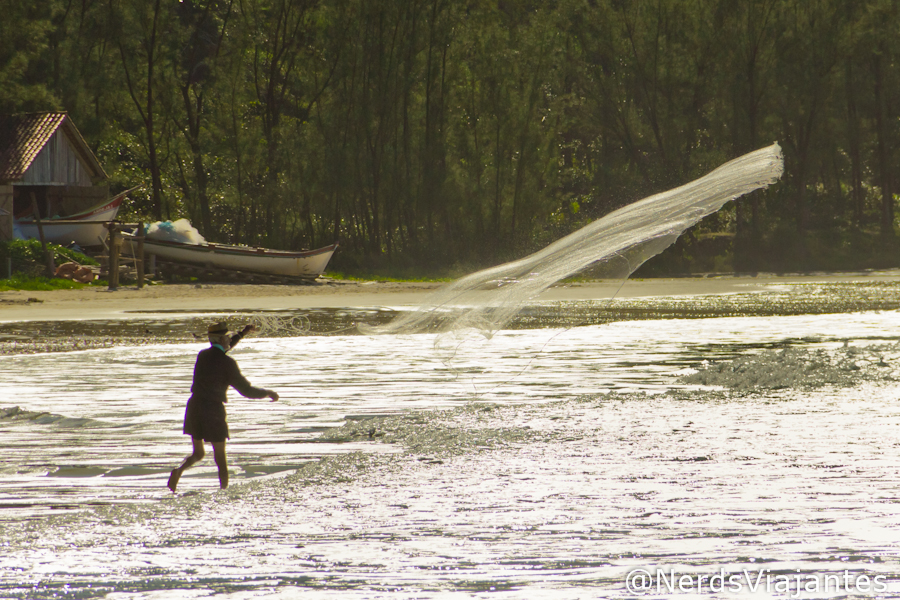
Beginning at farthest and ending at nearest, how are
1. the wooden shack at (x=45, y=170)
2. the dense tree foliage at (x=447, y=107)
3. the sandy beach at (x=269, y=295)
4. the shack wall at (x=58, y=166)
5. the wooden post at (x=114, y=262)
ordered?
the dense tree foliage at (x=447, y=107)
the shack wall at (x=58, y=166)
the wooden shack at (x=45, y=170)
the wooden post at (x=114, y=262)
the sandy beach at (x=269, y=295)

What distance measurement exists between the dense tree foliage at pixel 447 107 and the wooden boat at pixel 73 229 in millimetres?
5614

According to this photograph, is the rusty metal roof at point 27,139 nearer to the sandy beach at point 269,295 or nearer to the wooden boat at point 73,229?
the wooden boat at point 73,229

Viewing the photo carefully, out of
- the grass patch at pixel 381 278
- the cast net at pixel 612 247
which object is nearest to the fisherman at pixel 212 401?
the cast net at pixel 612 247

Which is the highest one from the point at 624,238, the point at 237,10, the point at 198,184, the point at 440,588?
the point at 237,10

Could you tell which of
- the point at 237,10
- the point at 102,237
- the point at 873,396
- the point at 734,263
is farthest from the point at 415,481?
the point at 734,263

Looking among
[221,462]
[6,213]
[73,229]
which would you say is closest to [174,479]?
[221,462]

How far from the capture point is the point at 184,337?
1006 inches

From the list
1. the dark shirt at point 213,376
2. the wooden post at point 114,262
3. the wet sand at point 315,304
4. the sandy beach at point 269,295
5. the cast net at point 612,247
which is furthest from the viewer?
the wooden post at point 114,262

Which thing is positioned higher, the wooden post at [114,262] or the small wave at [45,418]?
the wooden post at [114,262]

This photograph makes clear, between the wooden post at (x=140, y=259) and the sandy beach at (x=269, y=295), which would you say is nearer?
the sandy beach at (x=269, y=295)

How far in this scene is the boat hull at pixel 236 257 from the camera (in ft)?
153

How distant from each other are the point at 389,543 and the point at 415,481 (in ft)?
7.28

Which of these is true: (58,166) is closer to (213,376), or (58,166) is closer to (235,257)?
(235,257)

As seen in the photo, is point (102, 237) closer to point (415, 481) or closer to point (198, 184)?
point (198, 184)
